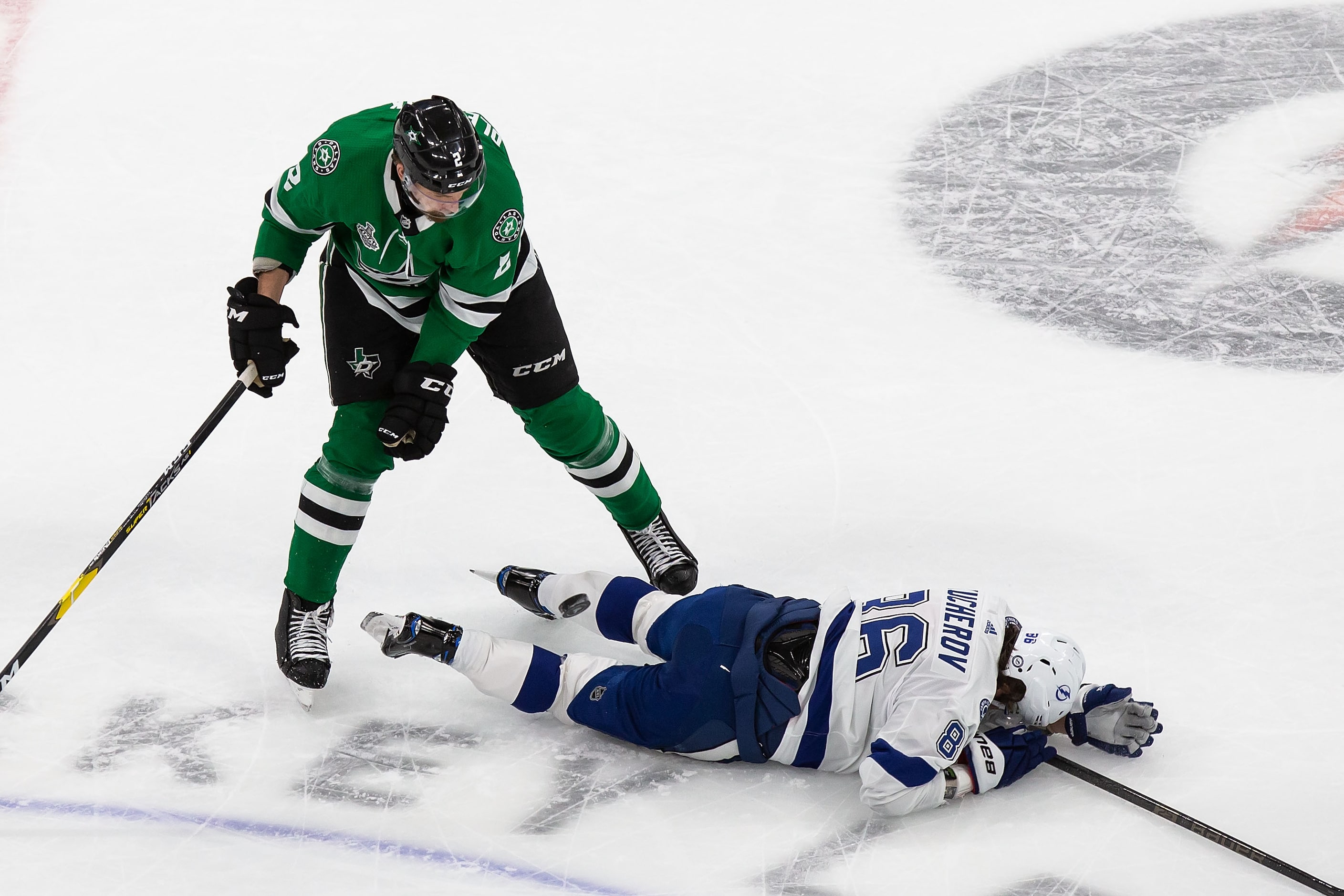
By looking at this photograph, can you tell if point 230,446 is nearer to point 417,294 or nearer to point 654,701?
point 417,294

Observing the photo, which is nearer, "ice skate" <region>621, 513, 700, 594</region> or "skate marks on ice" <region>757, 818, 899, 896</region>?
"skate marks on ice" <region>757, 818, 899, 896</region>

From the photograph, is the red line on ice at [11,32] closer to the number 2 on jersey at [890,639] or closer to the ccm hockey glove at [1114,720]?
the number 2 on jersey at [890,639]

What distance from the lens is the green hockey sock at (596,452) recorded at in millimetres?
2959

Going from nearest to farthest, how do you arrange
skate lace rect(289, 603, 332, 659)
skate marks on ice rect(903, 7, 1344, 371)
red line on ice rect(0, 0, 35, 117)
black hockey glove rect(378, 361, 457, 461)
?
1. black hockey glove rect(378, 361, 457, 461)
2. skate lace rect(289, 603, 332, 659)
3. skate marks on ice rect(903, 7, 1344, 371)
4. red line on ice rect(0, 0, 35, 117)

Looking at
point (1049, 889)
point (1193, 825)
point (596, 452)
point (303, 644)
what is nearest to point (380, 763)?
point (303, 644)

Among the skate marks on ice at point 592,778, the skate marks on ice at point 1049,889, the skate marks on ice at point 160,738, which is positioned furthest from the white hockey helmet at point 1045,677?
the skate marks on ice at point 160,738

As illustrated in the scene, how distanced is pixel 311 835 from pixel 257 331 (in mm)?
973

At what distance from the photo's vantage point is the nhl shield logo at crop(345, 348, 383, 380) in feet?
8.87

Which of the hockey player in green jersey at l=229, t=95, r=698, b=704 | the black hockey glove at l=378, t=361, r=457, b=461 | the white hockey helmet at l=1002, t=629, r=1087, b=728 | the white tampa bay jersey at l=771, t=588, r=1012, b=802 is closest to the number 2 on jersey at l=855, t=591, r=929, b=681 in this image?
the white tampa bay jersey at l=771, t=588, r=1012, b=802

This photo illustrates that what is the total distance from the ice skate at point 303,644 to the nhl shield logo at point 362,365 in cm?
53

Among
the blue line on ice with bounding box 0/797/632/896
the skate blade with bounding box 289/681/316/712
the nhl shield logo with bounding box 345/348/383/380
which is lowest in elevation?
the blue line on ice with bounding box 0/797/632/896

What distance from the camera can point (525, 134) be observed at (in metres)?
4.87

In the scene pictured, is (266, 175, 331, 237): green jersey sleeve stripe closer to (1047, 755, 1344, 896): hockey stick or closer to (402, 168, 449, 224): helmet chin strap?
(402, 168, 449, 224): helmet chin strap

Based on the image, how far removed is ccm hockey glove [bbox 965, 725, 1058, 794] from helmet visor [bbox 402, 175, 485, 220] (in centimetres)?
140
